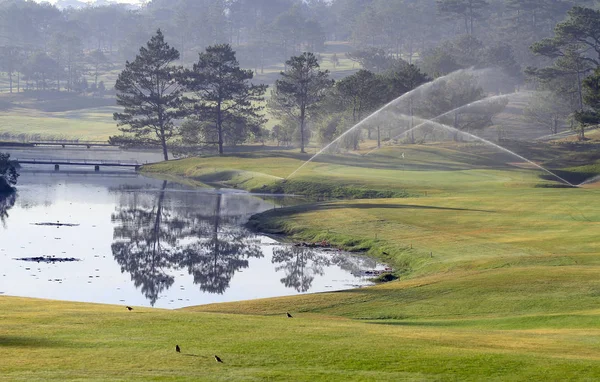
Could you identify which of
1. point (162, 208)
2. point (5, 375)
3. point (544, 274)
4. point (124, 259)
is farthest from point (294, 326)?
point (162, 208)

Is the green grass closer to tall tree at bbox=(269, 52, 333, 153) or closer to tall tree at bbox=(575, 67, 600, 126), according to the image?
tall tree at bbox=(575, 67, 600, 126)

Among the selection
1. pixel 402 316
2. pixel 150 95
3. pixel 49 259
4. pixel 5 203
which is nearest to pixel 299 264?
pixel 49 259

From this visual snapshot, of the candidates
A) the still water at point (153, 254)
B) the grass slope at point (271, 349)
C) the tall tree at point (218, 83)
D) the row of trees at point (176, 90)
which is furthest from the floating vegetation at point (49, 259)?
the tall tree at point (218, 83)

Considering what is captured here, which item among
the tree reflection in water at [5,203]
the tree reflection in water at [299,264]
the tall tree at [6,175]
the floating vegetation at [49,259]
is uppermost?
the tall tree at [6,175]

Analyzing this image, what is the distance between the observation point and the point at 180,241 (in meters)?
78.8

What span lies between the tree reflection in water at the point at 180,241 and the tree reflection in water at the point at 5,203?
417 inches

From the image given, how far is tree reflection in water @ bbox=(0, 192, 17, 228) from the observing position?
89.6m

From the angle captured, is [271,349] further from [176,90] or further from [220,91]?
[176,90]

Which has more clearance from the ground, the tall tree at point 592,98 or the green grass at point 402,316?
the tall tree at point 592,98

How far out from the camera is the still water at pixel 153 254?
57219 mm

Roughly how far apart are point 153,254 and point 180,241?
21.8 ft

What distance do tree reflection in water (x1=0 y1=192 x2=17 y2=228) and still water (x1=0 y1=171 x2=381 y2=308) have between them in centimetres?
11

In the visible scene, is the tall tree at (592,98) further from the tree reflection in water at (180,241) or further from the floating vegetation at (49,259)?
the floating vegetation at (49,259)

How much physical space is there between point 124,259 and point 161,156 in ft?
388
